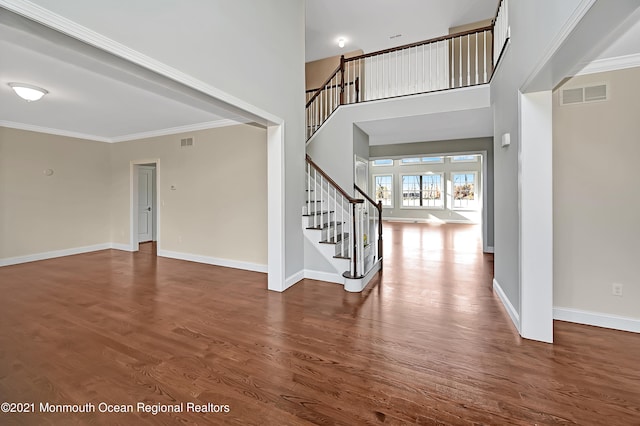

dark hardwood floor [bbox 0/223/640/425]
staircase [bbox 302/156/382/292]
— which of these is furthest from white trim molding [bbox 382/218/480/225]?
dark hardwood floor [bbox 0/223/640/425]

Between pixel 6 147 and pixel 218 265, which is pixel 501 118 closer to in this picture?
pixel 218 265

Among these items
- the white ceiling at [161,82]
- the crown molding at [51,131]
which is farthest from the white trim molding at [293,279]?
the crown molding at [51,131]

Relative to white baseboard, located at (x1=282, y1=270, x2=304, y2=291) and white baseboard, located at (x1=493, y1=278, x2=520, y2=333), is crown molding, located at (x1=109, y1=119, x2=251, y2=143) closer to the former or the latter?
white baseboard, located at (x1=282, y1=270, x2=304, y2=291)

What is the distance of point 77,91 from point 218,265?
136 inches

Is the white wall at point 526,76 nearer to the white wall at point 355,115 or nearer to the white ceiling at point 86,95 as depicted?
the white wall at point 355,115

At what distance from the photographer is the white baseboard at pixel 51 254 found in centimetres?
531

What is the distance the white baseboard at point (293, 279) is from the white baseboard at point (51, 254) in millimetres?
5650

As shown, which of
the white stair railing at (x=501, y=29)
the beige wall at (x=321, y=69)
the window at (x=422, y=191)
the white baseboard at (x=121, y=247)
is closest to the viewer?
the white stair railing at (x=501, y=29)

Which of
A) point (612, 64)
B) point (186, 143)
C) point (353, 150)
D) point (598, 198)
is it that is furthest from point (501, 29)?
point (186, 143)

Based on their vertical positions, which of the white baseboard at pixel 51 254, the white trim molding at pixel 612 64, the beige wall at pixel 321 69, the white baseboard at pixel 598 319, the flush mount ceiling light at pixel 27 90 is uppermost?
the beige wall at pixel 321 69

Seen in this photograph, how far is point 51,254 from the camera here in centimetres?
590

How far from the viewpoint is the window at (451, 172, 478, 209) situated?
11.9 meters

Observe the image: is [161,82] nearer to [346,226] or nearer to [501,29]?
[346,226]

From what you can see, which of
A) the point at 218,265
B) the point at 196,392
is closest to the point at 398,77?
the point at 218,265
